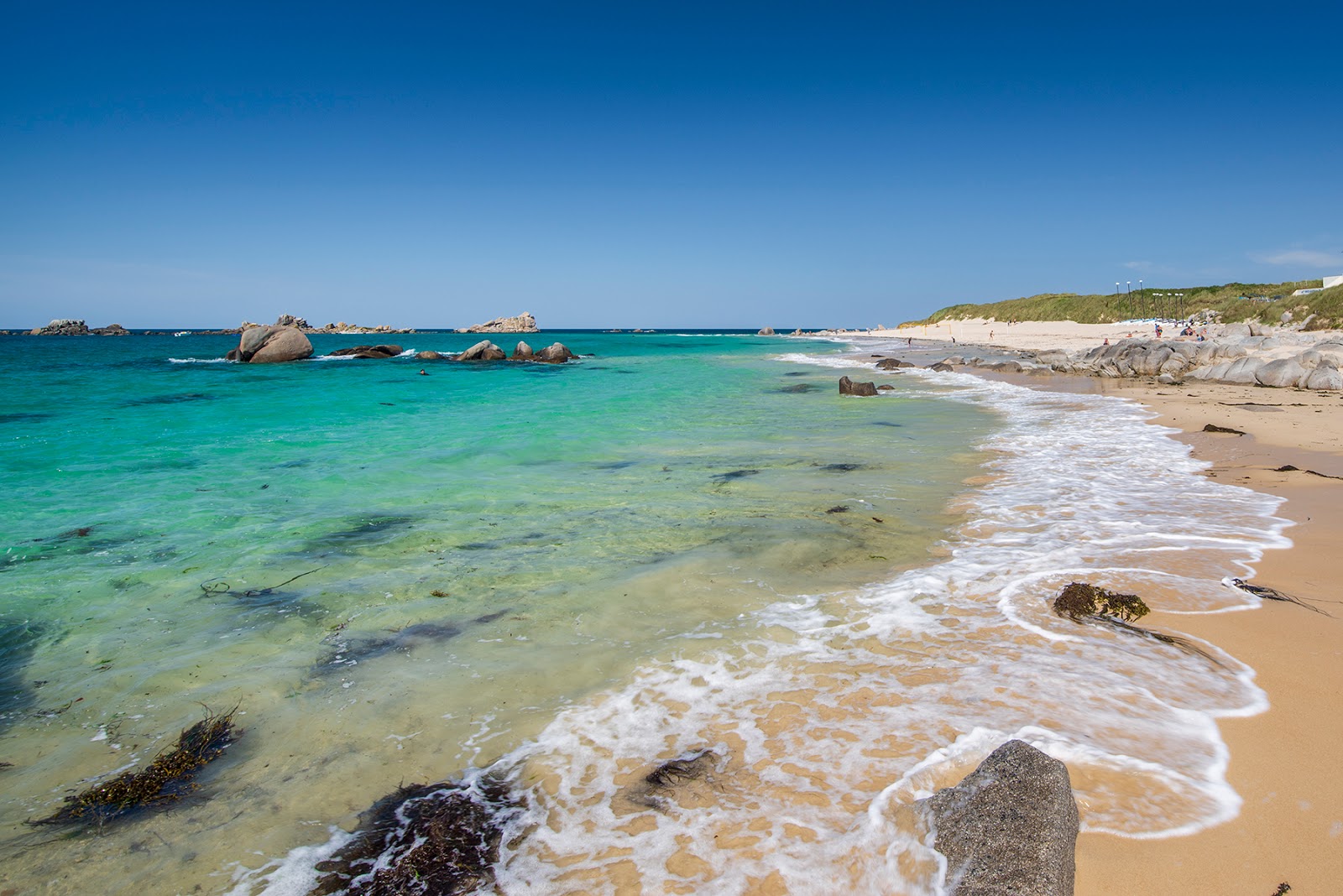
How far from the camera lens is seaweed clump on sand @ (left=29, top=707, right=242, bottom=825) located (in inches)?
127

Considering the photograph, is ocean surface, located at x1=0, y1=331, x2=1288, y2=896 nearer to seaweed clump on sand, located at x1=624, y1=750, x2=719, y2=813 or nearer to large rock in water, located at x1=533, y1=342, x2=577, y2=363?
seaweed clump on sand, located at x1=624, y1=750, x2=719, y2=813

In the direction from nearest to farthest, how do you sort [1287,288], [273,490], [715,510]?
1. [715,510]
2. [273,490]
3. [1287,288]

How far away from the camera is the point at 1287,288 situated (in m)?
48.3

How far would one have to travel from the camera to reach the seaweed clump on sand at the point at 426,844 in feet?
8.95

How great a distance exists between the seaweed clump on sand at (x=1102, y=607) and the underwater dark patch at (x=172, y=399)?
26.7 meters

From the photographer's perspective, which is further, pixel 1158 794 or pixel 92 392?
pixel 92 392

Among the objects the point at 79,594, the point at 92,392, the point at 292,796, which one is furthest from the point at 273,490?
the point at 92,392

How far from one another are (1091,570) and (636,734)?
4444 mm

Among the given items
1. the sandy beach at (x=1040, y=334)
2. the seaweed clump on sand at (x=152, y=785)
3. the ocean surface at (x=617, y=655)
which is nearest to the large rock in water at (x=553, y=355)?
the sandy beach at (x=1040, y=334)

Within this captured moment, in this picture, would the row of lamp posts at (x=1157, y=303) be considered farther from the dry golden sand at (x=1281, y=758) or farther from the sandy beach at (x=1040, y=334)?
the dry golden sand at (x=1281, y=758)

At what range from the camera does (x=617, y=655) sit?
471 centimetres

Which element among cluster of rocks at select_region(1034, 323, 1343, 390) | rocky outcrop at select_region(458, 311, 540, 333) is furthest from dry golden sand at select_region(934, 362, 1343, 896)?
rocky outcrop at select_region(458, 311, 540, 333)

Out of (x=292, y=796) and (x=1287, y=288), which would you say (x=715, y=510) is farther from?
(x=1287, y=288)

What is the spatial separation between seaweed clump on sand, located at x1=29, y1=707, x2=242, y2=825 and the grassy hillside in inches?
1715
